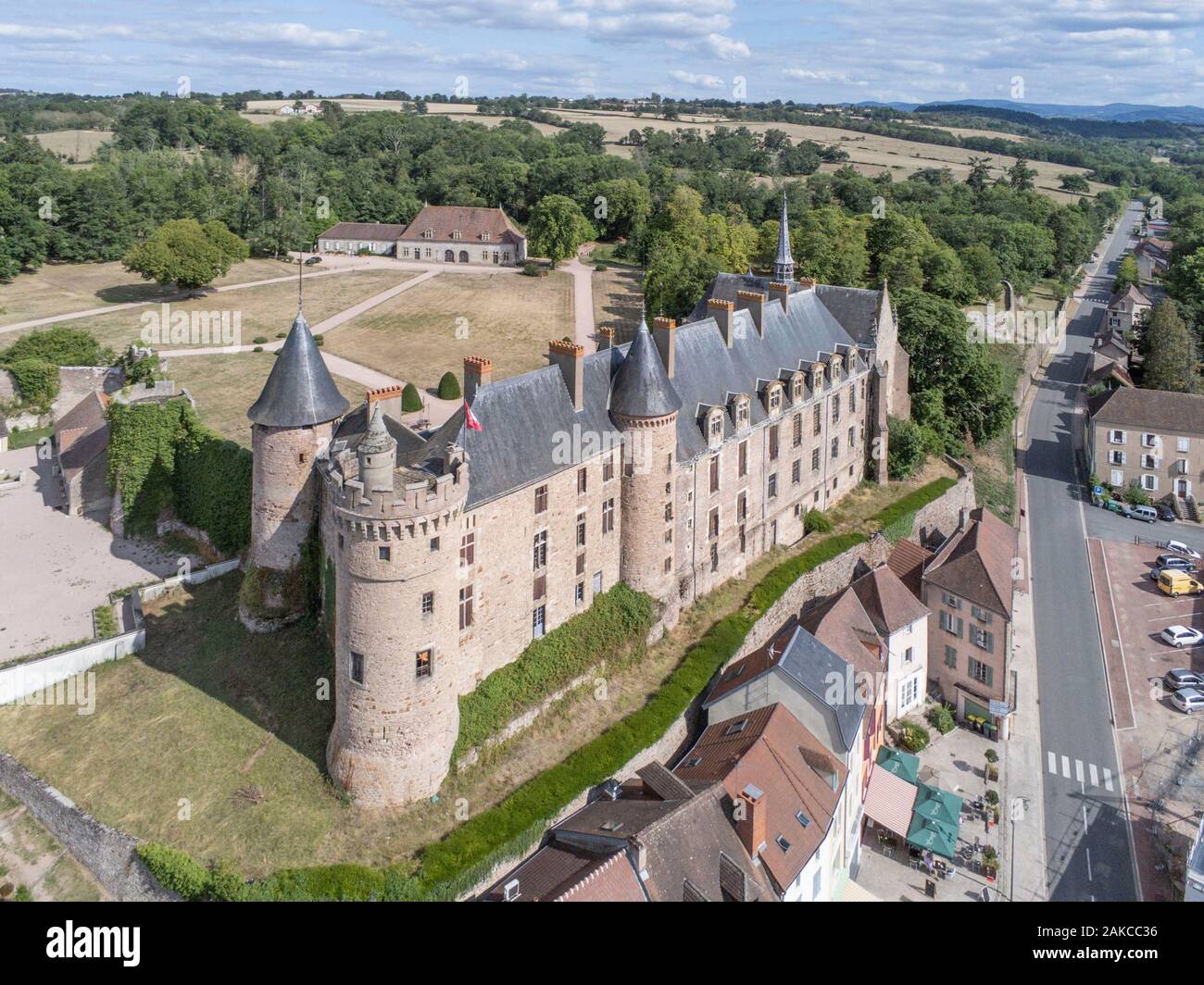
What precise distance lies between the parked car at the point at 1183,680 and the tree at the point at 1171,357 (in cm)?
4252

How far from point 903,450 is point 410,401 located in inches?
1295

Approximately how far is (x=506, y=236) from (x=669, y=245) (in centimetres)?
3225

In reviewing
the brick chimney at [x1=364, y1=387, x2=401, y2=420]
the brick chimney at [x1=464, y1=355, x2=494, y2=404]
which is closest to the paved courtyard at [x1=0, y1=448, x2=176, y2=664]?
the brick chimney at [x1=364, y1=387, x2=401, y2=420]

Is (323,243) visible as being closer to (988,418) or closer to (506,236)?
(506,236)

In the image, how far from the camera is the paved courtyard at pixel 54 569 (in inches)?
1539

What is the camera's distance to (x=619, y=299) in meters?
96.6

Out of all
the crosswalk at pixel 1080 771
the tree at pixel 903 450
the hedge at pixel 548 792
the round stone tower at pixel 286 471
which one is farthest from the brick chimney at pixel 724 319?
the crosswalk at pixel 1080 771

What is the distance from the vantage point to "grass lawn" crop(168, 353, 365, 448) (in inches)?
2315

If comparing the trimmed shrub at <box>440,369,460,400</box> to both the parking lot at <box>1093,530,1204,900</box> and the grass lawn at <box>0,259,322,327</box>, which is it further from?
the grass lawn at <box>0,259,322,327</box>

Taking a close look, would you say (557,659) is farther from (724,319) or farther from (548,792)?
(724,319)

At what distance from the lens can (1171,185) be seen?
191 meters

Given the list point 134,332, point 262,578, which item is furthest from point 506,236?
point 262,578

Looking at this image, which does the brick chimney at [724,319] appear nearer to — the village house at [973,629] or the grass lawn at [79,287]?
the village house at [973,629]

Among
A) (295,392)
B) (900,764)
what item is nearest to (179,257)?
(295,392)
